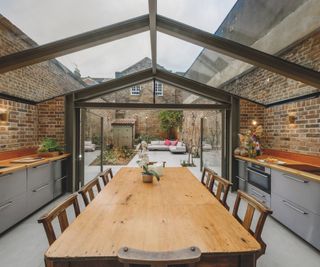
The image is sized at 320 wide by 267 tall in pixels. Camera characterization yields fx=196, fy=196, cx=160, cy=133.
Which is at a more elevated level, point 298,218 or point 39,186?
point 39,186

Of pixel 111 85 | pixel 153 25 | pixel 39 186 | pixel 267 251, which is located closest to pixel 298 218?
pixel 267 251

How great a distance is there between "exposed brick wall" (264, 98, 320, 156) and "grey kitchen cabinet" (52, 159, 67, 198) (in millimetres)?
4302

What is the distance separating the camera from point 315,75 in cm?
241

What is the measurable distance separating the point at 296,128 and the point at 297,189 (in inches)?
51.2

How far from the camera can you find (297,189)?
2.45 m

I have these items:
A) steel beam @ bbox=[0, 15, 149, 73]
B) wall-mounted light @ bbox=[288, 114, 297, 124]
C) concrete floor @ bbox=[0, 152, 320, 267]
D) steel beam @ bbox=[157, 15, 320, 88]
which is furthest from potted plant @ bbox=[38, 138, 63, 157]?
wall-mounted light @ bbox=[288, 114, 297, 124]

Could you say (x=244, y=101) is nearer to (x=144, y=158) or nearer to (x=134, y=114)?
(x=144, y=158)

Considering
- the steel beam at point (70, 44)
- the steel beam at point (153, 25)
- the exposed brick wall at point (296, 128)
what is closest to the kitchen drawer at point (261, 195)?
the exposed brick wall at point (296, 128)

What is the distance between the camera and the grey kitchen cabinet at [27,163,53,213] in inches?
117

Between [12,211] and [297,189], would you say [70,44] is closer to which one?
[12,211]

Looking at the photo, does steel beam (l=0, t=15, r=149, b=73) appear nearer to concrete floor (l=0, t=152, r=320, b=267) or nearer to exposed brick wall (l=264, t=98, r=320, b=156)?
concrete floor (l=0, t=152, r=320, b=267)

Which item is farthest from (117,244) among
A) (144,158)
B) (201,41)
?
(201,41)

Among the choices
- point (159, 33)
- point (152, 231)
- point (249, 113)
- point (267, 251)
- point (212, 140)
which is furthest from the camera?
point (212, 140)

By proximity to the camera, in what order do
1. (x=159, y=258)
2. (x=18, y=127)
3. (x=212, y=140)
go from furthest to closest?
(x=212, y=140), (x=18, y=127), (x=159, y=258)
